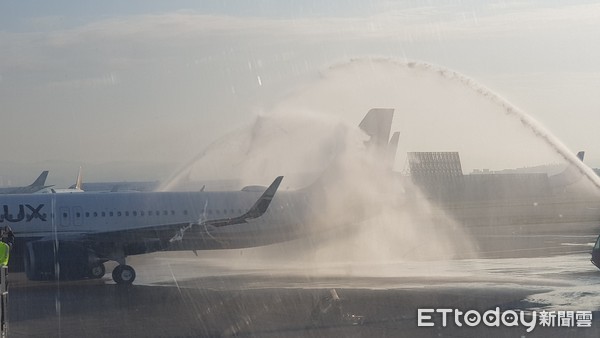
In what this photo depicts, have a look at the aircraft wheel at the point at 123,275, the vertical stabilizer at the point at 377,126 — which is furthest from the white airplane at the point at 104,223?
the vertical stabilizer at the point at 377,126

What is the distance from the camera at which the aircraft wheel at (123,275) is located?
2805 cm

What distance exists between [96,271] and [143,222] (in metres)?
3.98

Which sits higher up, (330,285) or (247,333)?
(330,285)

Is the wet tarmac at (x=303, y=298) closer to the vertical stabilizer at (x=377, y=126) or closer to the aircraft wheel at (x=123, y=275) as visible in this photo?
the aircraft wheel at (x=123, y=275)

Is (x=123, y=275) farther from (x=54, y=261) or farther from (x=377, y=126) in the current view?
(x=377, y=126)

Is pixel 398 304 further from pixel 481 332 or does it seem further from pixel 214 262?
pixel 214 262

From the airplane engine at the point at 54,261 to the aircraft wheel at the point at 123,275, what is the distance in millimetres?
1101

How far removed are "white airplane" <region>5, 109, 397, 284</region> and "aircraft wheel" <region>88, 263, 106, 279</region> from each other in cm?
3

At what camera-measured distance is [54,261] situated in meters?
28.0

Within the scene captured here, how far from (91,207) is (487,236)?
2351 centimetres

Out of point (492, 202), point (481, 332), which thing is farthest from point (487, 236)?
point (492, 202)

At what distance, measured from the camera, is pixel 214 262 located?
114 feet

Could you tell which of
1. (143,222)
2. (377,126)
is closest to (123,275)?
(143,222)

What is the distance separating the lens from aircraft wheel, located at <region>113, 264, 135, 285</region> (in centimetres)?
2805
